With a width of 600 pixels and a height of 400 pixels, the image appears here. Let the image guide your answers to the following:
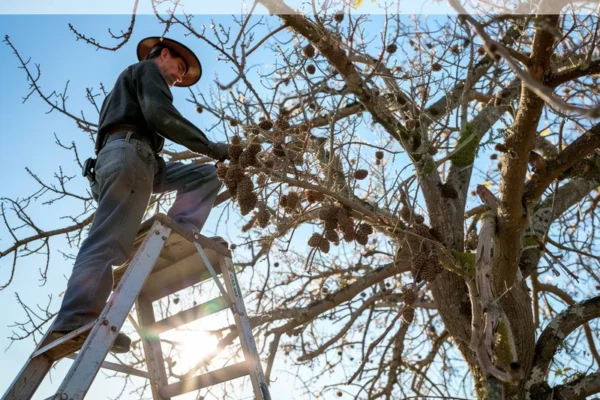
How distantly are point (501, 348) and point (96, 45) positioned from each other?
279 cm

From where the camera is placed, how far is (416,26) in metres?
5.12

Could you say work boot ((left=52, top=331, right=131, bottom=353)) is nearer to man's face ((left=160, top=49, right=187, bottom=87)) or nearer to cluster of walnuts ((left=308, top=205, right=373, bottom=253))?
cluster of walnuts ((left=308, top=205, right=373, bottom=253))

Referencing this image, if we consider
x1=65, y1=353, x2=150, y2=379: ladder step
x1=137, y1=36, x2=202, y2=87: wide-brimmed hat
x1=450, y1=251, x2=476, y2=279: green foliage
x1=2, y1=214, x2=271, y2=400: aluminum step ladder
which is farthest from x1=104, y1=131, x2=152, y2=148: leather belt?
x1=450, y1=251, x2=476, y2=279: green foliage

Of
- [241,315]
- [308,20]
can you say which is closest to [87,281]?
[241,315]

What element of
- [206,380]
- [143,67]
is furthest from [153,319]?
[143,67]

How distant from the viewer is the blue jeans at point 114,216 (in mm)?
2527

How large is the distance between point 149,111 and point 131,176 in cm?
36

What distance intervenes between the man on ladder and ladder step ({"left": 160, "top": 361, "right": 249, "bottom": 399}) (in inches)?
18.2

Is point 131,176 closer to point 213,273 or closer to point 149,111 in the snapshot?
point 149,111

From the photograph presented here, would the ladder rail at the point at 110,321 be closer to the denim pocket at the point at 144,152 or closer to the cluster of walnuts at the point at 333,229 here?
the denim pocket at the point at 144,152

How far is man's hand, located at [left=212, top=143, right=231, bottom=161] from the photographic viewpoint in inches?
122

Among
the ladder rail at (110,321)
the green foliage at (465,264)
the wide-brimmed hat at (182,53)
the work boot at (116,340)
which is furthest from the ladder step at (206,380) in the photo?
the wide-brimmed hat at (182,53)

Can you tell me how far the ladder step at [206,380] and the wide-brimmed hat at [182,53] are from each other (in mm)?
2017

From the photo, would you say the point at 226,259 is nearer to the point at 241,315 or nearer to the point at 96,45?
the point at 241,315
